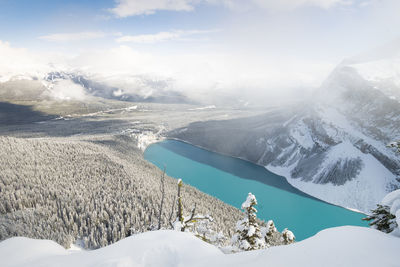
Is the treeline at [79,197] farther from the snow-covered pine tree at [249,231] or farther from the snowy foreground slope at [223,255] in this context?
the snowy foreground slope at [223,255]

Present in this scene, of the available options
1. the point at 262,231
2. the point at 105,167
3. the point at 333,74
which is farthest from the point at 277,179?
the point at 262,231

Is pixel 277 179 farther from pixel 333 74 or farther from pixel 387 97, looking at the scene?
pixel 333 74

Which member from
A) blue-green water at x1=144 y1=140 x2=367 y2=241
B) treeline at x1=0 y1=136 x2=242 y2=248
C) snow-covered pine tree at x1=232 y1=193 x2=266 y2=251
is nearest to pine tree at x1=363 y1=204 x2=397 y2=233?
snow-covered pine tree at x1=232 y1=193 x2=266 y2=251

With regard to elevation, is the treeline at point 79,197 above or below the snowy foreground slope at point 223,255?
below

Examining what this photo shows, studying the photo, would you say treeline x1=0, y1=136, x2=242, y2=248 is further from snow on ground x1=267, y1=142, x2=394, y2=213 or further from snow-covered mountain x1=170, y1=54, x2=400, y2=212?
snow-covered mountain x1=170, y1=54, x2=400, y2=212

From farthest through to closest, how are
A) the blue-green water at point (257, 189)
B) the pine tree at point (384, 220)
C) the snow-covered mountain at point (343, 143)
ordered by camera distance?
the snow-covered mountain at point (343, 143) < the blue-green water at point (257, 189) < the pine tree at point (384, 220)

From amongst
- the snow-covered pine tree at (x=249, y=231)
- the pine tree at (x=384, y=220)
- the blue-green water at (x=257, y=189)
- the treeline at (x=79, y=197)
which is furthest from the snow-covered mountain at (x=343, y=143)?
the pine tree at (x=384, y=220)

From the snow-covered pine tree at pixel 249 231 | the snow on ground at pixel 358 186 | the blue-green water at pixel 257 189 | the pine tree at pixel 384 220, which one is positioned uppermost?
the pine tree at pixel 384 220
